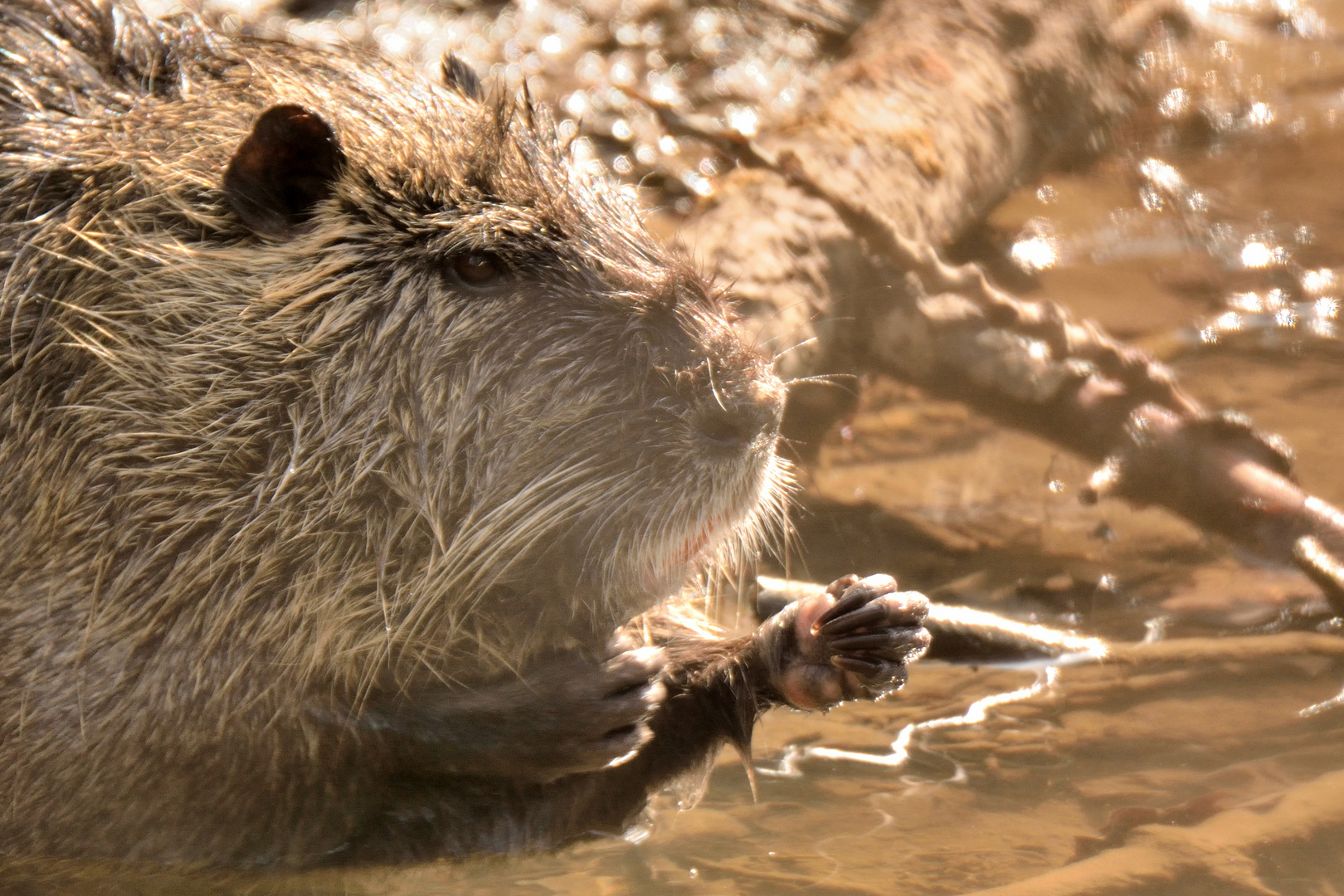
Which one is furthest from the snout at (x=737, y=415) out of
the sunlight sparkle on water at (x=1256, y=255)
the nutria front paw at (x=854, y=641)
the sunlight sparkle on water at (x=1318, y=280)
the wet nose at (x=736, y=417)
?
the sunlight sparkle on water at (x=1256, y=255)

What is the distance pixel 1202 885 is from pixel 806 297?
189 cm

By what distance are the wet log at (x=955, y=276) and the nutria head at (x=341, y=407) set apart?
93cm

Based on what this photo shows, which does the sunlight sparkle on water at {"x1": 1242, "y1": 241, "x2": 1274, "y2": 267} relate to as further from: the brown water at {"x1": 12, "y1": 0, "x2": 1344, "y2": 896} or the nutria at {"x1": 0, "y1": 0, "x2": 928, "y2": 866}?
the nutria at {"x1": 0, "y1": 0, "x2": 928, "y2": 866}

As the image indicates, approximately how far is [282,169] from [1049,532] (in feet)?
7.04

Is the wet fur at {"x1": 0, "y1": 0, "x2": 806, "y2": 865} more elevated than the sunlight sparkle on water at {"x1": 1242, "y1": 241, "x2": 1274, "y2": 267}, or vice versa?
the sunlight sparkle on water at {"x1": 1242, "y1": 241, "x2": 1274, "y2": 267}

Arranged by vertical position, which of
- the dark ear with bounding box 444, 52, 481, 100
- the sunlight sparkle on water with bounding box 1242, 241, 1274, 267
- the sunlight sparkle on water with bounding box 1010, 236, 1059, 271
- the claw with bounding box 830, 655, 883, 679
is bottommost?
the claw with bounding box 830, 655, 883, 679

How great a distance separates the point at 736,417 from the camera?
230cm

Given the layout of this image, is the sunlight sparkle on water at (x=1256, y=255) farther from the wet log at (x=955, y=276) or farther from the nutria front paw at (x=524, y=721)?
the nutria front paw at (x=524, y=721)

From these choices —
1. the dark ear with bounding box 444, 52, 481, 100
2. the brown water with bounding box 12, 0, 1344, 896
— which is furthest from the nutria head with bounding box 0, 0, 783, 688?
the brown water with bounding box 12, 0, 1344, 896

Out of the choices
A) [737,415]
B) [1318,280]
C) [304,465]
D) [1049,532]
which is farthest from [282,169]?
[1318,280]

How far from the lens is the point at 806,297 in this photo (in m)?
3.76

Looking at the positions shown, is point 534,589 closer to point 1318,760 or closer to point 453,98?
point 453,98

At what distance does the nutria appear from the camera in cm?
232

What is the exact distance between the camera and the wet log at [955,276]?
3336 millimetres
